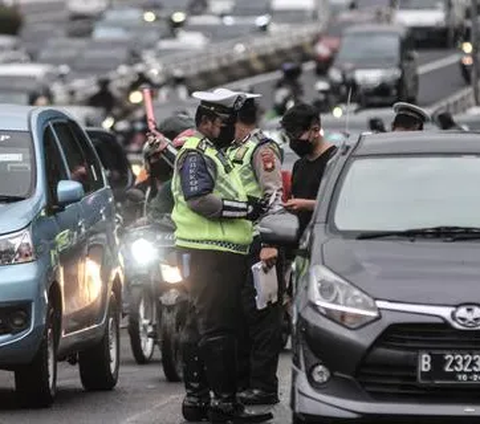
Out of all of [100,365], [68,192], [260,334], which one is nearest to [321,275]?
[260,334]

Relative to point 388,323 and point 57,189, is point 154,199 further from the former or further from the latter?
point 388,323

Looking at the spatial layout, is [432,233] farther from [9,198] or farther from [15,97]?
→ [15,97]

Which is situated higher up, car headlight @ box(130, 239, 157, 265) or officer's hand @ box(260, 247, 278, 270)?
officer's hand @ box(260, 247, 278, 270)

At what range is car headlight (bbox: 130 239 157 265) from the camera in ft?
52.3

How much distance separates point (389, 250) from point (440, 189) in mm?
730

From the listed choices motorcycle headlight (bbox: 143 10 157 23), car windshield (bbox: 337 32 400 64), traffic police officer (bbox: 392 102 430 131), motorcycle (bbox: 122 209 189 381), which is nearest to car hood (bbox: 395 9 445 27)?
motorcycle headlight (bbox: 143 10 157 23)

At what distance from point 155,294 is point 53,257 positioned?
9.75 feet

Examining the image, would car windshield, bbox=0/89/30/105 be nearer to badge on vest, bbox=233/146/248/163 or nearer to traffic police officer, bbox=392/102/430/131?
traffic police officer, bbox=392/102/430/131

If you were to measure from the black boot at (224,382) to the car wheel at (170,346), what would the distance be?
7.97 ft

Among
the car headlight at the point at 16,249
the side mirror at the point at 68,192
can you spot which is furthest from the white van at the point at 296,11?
the car headlight at the point at 16,249

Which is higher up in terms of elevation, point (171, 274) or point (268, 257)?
point (268, 257)

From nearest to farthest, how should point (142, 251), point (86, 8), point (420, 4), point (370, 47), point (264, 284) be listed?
point (264, 284), point (142, 251), point (370, 47), point (420, 4), point (86, 8)

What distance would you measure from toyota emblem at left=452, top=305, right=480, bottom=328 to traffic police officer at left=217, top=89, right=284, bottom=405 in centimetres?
203

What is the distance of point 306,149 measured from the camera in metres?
13.4
